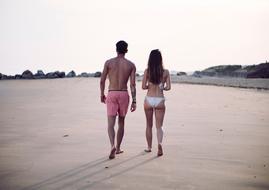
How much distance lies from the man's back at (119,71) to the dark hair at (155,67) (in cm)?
30

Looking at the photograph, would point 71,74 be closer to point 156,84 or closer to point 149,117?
point 149,117

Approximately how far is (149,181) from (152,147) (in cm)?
239

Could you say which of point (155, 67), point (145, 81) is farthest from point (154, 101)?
point (155, 67)

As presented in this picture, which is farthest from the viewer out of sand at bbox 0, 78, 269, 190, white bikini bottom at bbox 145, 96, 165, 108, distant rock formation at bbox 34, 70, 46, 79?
distant rock formation at bbox 34, 70, 46, 79

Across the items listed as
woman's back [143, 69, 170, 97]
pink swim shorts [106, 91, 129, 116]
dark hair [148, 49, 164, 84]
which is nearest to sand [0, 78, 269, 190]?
pink swim shorts [106, 91, 129, 116]

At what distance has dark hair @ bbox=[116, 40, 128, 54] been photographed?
775 cm

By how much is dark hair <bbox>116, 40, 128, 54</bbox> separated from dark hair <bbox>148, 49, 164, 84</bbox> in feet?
1.40

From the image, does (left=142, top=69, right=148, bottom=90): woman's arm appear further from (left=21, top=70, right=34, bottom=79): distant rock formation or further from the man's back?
(left=21, top=70, right=34, bottom=79): distant rock formation

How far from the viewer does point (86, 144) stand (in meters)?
8.66

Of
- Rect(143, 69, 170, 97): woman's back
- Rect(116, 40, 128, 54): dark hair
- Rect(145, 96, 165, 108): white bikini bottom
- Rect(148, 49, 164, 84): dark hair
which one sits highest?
Rect(116, 40, 128, 54): dark hair

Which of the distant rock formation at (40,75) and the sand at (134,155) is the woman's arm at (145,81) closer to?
the sand at (134,155)

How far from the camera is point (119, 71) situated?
7.83 metres

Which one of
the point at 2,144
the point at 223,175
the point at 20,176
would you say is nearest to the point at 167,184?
the point at 223,175

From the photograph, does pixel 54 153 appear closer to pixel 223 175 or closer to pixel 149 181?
pixel 149 181
